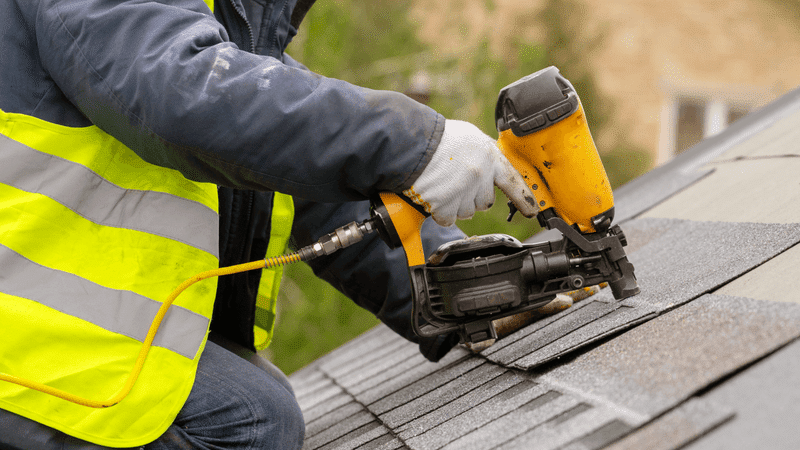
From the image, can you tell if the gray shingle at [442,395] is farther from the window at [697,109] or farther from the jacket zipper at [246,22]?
the window at [697,109]

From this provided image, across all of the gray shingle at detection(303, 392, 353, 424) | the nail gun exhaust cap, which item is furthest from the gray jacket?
the gray shingle at detection(303, 392, 353, 424)

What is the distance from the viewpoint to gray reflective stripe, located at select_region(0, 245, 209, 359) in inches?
54.3

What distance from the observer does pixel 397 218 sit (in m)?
1.52

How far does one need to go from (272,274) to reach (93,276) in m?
0.67

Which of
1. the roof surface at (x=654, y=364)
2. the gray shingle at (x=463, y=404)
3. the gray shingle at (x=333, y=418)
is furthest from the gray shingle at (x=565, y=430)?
the gray shingle at (x=333, y=418)

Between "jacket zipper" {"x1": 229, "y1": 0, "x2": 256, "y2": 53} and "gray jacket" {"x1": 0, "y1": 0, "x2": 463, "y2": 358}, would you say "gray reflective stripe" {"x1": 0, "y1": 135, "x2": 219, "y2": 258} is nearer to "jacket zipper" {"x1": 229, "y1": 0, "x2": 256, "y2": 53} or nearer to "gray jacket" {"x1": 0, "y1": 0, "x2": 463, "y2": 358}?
"gray jacket" {"x1": 0, "y1": 0, "x2": 463, "y2": 358}

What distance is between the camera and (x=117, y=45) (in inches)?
50.9

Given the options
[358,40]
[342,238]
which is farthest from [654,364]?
[358,40]

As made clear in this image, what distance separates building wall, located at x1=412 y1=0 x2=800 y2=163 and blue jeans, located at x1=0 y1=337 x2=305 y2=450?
9356mm

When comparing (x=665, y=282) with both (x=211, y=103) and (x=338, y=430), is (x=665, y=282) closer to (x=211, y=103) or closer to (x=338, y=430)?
(x=338, y=430)

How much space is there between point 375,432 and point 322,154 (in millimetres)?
821

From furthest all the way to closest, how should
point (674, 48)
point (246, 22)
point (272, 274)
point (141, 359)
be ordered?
point (674, 48), point (272, 274), point (246, 22), point (141, 359)

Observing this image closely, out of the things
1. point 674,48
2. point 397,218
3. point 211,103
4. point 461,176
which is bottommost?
point 674,48

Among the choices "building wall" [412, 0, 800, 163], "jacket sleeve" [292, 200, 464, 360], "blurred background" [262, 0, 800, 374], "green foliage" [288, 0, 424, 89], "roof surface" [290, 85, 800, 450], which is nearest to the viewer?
"roof surface" [290, 85, 800, 450]
